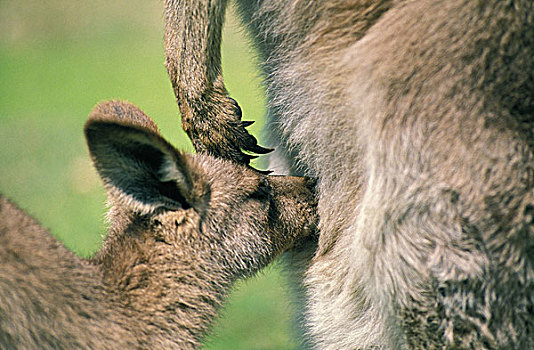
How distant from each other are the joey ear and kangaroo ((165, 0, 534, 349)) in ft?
2.21

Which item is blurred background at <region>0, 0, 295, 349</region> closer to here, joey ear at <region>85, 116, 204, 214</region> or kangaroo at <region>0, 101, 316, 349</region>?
kangaroo at <region>0, 101, 316, 349</region>

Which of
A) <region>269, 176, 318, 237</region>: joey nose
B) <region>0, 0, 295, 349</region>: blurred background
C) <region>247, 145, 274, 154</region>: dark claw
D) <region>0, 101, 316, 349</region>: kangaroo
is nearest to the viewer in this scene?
<region>0, 101, 316, 349</region>: kangaroo

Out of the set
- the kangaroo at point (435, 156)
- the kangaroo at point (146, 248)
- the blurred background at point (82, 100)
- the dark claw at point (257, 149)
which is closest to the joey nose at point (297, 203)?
the kangaroo at point (146, 248)

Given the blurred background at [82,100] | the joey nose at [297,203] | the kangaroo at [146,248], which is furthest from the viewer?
the blurred background at [82,100]

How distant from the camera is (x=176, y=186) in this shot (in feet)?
9.84

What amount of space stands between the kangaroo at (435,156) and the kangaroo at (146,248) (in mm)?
396

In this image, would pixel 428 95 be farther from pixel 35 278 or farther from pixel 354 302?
pixel 35 278

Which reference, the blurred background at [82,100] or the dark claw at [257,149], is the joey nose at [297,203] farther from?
the blurred background at [82,100]

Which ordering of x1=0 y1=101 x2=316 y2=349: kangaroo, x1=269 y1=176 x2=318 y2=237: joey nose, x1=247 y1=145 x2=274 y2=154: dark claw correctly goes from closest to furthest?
x1=0 y1=101 x2=316 y2=349: kangaroo → x1=269 y1=176 x2=318 y2=237: joey nose → x1=247 y1=145 x2=274 y2=154: dark claw

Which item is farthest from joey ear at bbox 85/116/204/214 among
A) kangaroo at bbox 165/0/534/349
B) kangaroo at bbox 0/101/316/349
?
kangaroo at bbox 165/0/534/349

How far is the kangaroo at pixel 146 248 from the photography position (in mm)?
2678

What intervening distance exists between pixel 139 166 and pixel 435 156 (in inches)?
42.6

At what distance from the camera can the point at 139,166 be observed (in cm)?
287

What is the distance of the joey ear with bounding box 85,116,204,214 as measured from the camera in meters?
2.69
